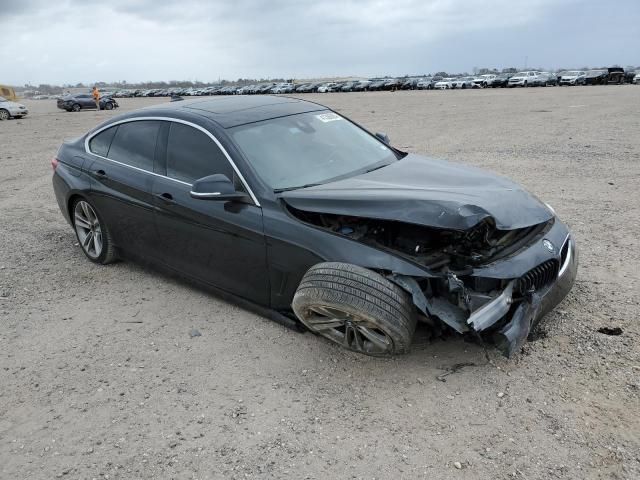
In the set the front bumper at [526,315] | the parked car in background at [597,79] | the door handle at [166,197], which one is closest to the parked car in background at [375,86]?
the parked car in background at [597,79]

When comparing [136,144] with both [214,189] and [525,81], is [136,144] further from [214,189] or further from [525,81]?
[525,81]

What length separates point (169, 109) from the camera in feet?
15.3

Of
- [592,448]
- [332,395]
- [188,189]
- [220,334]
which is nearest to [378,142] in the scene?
[188,189]

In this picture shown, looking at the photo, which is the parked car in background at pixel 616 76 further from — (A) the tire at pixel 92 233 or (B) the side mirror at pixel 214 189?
(B) the side mirror at pixel 214 189

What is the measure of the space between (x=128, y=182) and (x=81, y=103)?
38.4 metres

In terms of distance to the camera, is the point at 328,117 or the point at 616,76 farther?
the point at 616,76

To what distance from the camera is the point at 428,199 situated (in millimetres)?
3230

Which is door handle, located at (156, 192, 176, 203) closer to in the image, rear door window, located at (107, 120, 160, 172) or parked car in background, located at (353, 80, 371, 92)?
rear door window, located at (107, 120, 160, 172)

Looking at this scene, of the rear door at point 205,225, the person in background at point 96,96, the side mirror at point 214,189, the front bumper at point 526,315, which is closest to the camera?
the front bumper at point 526,315

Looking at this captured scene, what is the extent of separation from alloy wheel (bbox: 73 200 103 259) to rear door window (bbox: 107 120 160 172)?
2.11 ft

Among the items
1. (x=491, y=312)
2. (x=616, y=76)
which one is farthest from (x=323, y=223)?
(x=616, y=76)

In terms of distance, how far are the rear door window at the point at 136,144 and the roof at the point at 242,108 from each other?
20 centimetres

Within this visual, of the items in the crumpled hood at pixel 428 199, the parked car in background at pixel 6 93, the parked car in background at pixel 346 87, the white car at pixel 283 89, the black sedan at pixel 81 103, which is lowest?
the white car at pixel 283 89

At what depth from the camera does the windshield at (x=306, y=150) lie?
12.9 ft
